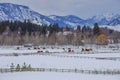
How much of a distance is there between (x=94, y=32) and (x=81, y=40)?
64.1ft

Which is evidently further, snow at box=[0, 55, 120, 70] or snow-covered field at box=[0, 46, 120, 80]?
snow at box=[0, 55, 120, 70]

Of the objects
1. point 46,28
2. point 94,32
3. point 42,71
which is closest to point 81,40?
point 94,32

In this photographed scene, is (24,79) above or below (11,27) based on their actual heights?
below

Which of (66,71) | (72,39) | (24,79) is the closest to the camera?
(24,79)

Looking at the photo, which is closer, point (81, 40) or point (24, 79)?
point (24, 79)

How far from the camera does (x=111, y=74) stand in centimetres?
4103

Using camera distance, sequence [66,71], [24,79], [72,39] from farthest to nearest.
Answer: [72,39] → [66,71] → [24,79]

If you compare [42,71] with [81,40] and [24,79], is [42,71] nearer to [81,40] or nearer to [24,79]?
[24,79]

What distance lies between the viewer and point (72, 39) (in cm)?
15450

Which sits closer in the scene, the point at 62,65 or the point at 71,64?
Result: the point at 62,65

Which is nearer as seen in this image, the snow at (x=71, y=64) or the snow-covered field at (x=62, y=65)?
the snow-covered field at (x=62, y=65)

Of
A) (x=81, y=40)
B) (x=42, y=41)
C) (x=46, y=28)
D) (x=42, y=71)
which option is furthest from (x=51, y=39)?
(x=42, y=71)

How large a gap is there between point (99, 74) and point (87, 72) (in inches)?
87.0

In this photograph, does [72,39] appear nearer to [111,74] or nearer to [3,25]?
[3,25]
